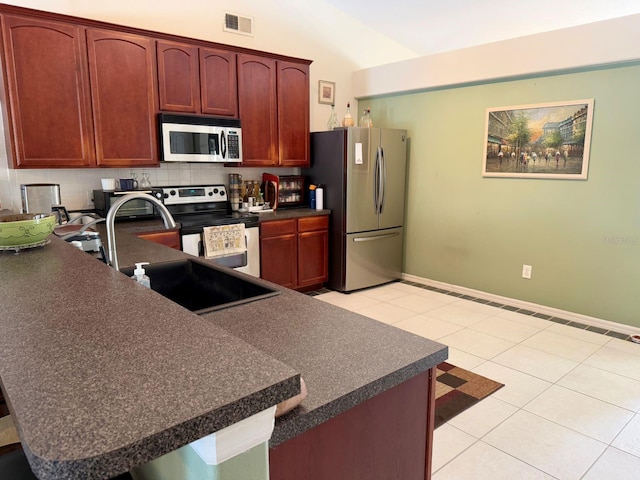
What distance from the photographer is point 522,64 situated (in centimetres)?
380

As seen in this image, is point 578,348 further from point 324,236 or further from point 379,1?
point 379,1

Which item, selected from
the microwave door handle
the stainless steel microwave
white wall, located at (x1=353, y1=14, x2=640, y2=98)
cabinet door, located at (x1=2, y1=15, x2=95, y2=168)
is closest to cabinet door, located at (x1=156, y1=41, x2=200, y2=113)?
the stainless steel microwave

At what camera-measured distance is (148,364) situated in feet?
2.42

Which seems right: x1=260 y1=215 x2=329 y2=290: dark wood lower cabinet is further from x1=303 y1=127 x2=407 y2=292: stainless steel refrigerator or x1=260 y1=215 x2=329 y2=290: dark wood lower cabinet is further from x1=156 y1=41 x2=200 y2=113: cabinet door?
x1=156 y1=41 x2=200 y2=113: cabinet door

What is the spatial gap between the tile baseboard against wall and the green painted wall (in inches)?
2.0

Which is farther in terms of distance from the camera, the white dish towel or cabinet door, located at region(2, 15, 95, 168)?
the white dish towel

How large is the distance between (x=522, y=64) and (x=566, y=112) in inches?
22.5

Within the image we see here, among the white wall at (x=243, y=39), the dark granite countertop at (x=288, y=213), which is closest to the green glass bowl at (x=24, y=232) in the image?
the white wall at (x=243, y=39)

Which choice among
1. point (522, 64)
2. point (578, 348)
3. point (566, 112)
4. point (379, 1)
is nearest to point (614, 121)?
point (566, 112)

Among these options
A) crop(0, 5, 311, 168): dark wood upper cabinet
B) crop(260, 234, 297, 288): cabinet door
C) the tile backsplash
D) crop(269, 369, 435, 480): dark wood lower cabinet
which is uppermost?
crop(0, 5, 311, 168): dark wood upper cabinet

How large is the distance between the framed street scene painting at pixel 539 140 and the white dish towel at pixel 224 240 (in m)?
2.45

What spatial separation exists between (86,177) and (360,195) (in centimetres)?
253

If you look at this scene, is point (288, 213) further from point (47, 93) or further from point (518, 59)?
point (518, 59)

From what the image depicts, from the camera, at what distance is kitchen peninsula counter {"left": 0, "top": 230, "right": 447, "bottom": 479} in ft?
1.81
